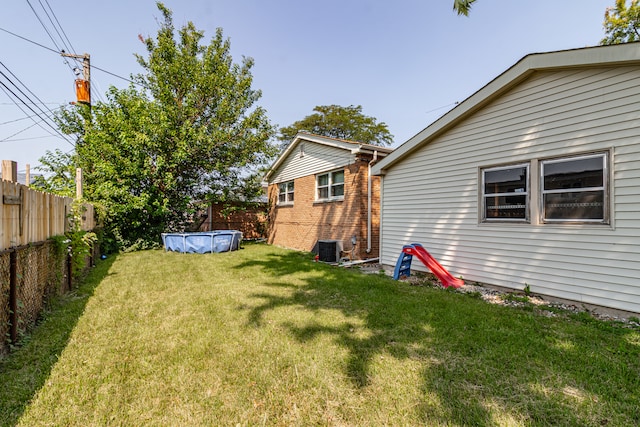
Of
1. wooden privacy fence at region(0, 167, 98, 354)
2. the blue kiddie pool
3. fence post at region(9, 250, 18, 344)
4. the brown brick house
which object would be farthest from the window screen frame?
fence post at region(9, 250, 18, 344)

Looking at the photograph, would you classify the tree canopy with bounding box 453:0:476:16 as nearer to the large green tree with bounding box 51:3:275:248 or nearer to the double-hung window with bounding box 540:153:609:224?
the double-hung window with bounding box 540:153:609:224

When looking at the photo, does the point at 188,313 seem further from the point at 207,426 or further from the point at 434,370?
the point at 434,370

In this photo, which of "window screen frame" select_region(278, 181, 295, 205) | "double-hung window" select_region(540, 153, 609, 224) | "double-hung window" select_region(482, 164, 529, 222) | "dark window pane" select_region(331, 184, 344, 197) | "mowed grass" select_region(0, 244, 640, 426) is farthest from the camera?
"window screen frame" select_region(278, 181, 295, 205)

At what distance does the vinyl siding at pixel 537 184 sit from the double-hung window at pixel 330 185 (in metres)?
3.46

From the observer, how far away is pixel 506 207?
606 cm

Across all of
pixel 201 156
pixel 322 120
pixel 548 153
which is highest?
pixel 322 120

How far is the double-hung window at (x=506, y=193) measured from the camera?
5746mm

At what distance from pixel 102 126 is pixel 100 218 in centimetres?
409

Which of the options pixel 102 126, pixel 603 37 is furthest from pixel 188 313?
pixel 603 37

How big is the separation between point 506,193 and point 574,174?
1.17m

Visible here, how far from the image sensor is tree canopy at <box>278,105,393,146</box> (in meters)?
34.5

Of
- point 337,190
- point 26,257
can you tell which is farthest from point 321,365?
point 337,190

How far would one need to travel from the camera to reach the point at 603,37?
19.9m

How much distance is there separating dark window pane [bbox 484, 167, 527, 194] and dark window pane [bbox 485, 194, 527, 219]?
16cm
